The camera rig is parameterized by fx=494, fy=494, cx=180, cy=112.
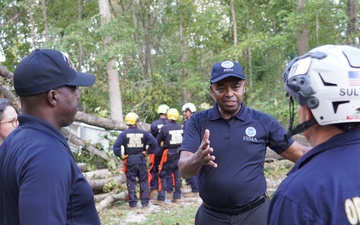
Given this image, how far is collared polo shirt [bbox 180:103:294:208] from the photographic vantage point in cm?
451

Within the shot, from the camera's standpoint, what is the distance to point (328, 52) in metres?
2.20

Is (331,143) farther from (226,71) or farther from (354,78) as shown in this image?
(226,71)

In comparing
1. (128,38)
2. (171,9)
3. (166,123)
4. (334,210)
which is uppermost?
(171,9)

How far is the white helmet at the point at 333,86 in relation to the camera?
2115 millimetres

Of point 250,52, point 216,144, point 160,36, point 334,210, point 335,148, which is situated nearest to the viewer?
point 334,210

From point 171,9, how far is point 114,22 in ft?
30.9

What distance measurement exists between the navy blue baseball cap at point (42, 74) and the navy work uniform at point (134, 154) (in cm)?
987

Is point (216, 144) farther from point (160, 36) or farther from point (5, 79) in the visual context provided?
point (160, 36)

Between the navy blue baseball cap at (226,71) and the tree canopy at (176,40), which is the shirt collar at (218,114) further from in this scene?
the tree canopy at (176,40)

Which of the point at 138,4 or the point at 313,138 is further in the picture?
the point at 138,4

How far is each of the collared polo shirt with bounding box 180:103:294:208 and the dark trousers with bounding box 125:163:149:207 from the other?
813 cm

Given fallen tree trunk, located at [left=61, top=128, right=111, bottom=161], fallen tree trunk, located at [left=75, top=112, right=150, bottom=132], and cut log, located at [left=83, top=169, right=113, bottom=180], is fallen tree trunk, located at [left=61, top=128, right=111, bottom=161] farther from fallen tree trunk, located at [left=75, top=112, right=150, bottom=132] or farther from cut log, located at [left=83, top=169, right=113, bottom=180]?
fallen tree trunk, located at [left=75, top=112, right=150, bottom=132]

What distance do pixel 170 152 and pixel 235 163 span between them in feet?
29.4

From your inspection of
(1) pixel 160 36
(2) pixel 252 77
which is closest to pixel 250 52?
(2) pixel 252 77
